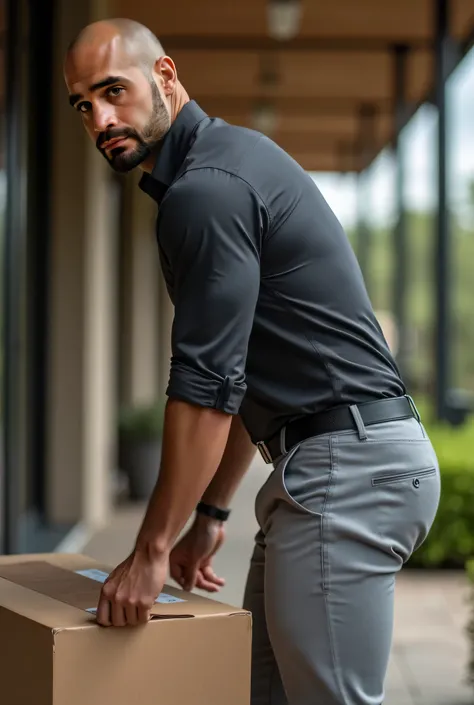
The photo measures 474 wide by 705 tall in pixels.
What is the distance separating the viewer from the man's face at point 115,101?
206 cm

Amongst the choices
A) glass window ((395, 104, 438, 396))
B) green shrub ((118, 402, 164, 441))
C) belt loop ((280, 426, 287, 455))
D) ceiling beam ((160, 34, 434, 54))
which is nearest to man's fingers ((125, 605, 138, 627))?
belt loop ((280, 426, 287, 455))

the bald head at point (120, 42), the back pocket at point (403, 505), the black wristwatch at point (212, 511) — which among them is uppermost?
the bald head at point (120, 42)

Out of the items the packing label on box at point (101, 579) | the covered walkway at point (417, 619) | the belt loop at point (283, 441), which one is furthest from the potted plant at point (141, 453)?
the belt loop at point (283, 441)

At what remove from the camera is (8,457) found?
5406 millimetres

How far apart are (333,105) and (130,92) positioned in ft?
36.2

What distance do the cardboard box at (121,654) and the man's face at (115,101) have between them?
0.76m

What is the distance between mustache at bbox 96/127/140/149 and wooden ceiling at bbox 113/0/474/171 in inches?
261

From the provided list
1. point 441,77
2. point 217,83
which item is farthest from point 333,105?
point 441,77

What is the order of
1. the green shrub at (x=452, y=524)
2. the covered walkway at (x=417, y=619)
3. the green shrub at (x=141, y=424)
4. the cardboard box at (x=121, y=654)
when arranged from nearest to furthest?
the cardboard box at (x=121, y=654), the covered walkway at (x=417, y=619), the green shrub at (x=452, y=524), the green shrub at (x=141, y=424)

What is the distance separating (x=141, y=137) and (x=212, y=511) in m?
0.79

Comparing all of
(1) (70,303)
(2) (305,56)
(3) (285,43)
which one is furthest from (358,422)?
(2) (305,56)

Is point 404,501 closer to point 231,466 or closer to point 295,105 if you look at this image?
point 231,466

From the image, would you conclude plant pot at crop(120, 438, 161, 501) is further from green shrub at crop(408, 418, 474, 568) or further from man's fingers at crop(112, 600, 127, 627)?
man's fingers at crop(112, 600, 127, 627)

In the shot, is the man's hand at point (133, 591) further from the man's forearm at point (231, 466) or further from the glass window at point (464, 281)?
the glass window at point (464, 281)
